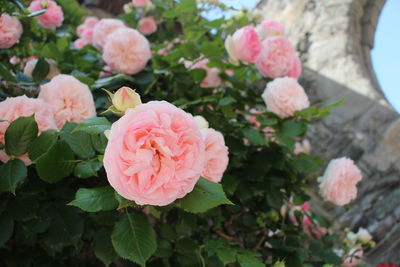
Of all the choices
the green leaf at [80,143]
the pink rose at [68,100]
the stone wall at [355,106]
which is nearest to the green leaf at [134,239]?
the green leaf at [80,143]

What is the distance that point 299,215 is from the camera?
3.53ft

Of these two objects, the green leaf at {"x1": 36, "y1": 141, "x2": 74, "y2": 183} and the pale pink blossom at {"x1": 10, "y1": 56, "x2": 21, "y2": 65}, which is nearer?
the green leaf at {"x1": 36, "y1": 141, "x2": 74, "y2": 183}

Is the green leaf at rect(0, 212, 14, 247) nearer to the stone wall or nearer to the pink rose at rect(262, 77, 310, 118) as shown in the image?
the pink rose at rect(262, 77, 310, 118)

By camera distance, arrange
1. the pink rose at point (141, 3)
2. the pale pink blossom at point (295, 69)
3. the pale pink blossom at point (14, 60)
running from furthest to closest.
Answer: the pink rose at point (141, 3), the pale pink blossom at point (14, 60), the pale pink blossom at point (295, 69)

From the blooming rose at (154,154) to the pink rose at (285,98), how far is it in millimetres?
534

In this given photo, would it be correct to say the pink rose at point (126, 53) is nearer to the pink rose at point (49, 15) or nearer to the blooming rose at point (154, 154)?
the pink rose at point (49, 15)

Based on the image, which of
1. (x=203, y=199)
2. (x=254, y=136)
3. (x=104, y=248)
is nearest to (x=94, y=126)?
(x=203, y=199)

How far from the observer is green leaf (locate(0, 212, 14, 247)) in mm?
594

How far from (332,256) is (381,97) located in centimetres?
102

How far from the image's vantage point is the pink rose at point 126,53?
94cm

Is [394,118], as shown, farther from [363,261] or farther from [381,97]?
[363,261]

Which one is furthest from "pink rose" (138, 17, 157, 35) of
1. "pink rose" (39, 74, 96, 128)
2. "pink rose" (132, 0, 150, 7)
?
"pink rose" (39, 74, 96, 128)

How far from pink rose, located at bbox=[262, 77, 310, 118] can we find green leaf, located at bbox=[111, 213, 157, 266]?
1.71 feet

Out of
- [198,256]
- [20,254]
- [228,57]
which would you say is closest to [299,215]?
[198,256]
